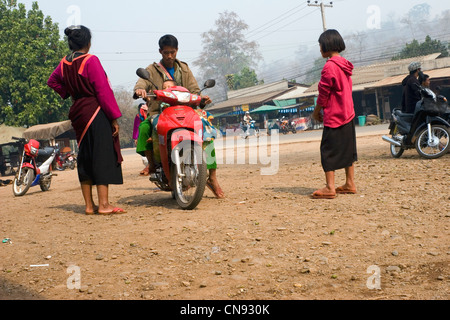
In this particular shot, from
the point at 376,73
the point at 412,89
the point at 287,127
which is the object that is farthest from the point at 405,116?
the point at 376,73

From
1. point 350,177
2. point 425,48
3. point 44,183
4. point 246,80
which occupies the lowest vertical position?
point 44,183

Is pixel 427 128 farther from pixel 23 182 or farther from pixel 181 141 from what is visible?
pixel 23 182

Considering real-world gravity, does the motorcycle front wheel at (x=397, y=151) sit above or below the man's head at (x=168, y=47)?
below

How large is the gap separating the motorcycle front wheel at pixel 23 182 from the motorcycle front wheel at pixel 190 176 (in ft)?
17.7

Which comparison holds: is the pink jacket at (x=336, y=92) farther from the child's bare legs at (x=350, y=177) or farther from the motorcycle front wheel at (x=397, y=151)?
the motorcycle front wheel at (x=397, y=151)

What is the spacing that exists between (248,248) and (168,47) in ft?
10.6

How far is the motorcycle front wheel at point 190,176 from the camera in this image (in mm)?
5323

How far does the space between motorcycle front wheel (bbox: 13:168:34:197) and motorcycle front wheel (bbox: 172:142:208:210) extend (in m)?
5.39

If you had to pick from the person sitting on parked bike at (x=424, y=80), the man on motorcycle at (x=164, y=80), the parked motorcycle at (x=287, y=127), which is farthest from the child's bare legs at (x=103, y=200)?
the parked motorcycle at (x=287, y=127)

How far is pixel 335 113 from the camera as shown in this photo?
5.87m

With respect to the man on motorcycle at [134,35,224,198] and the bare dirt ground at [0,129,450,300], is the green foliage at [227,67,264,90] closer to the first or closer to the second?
the man on motorcycle at [134,35,224,198]

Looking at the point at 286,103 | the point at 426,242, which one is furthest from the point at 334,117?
the point at 286,103

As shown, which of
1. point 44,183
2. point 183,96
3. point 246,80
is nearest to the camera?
point 183,96

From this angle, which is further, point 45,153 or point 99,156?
point 45,153
